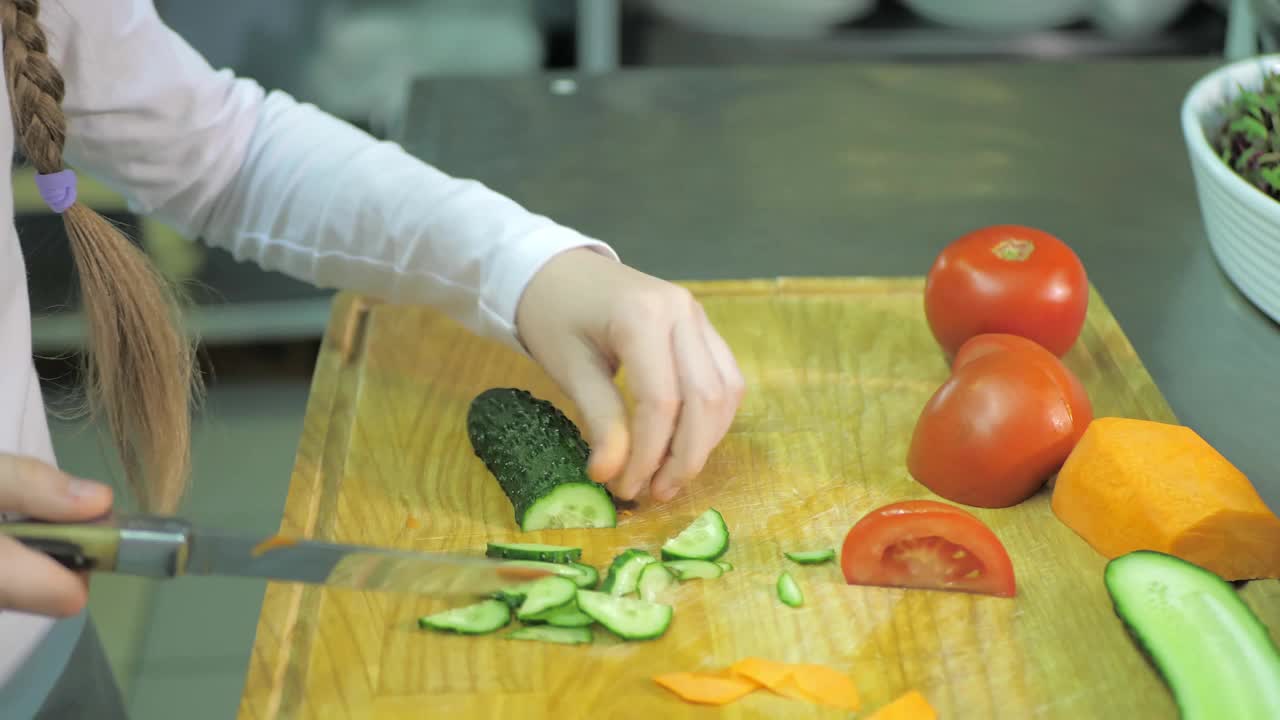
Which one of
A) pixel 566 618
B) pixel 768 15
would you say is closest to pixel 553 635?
pixel 566 618

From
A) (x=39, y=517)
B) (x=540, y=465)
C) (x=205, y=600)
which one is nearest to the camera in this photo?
(x=39, y=517)

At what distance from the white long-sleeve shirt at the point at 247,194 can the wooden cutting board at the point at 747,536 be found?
0.12 m

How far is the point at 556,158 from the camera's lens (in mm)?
1646

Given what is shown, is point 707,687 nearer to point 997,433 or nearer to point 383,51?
point 997,433

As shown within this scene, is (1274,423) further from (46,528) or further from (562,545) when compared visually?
(46,528)

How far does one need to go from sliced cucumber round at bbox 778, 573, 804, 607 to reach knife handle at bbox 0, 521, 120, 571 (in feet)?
1.65

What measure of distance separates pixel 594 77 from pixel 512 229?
2.50 feet

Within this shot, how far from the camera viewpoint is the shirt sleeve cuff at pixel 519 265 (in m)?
1.11

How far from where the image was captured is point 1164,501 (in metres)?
1.04

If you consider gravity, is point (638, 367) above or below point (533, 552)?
above

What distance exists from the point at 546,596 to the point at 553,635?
3 cm

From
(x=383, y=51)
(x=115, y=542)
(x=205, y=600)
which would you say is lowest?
(x=205, y=600)

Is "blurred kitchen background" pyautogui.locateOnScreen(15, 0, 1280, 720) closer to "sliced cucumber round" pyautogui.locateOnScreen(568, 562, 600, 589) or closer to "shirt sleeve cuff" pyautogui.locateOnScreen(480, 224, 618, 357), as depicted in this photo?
"shirt sleeve cuff" pyautogui.locateOnScreen(480, 224, 618, 357)

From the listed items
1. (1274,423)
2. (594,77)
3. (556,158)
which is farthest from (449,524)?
(594,77)
